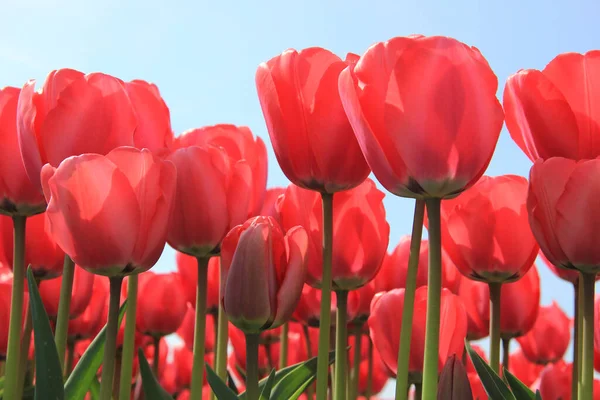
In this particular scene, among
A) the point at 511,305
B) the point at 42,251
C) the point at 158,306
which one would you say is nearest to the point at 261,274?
the point at 42,251

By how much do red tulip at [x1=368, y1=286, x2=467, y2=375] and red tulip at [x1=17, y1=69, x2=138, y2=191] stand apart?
22.5 inches

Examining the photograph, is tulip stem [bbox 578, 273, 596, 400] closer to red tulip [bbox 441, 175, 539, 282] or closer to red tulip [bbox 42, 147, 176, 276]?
red tulip [bbox 441, 175, 539, 282]

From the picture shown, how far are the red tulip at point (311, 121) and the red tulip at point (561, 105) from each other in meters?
0.26

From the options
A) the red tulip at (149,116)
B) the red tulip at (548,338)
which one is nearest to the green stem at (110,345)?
the red tulip at (149,116)

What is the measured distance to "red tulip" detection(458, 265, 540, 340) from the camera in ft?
6.07

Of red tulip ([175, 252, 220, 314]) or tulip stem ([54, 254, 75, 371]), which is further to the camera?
red tulip ([175, 252, 220, 314])

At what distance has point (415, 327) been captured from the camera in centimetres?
143

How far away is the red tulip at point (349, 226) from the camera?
137 cm

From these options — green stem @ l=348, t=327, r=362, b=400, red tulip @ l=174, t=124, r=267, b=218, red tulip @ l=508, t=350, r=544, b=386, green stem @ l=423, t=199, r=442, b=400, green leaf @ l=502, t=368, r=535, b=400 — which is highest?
red tulip @ l=174, t=124, r=267, b=218

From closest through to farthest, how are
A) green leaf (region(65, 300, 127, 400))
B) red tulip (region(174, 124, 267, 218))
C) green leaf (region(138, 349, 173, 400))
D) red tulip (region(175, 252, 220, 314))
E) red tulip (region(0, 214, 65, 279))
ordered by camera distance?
green leaf (region(138, 349, 173, 400))
green leaf (region(65, 300, 127, 400))
red tulip (region(174, 124, 267, 218))
red tulip (region(0, 214, 65, 279))
red tulip (region(175, 252, 220, 314))

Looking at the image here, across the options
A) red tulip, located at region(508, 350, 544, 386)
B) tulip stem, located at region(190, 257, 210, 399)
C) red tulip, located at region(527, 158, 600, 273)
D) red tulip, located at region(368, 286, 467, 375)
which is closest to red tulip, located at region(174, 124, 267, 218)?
tulip stem, located at region(190, 257, 210, 399)

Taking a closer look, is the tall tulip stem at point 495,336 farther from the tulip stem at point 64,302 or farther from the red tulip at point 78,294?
the red tulip at point 78,294

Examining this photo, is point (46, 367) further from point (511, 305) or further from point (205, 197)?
point (511, 305)

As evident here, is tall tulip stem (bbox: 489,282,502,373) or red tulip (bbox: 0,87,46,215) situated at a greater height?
red tulip (bbox: 0,87,46,215)
